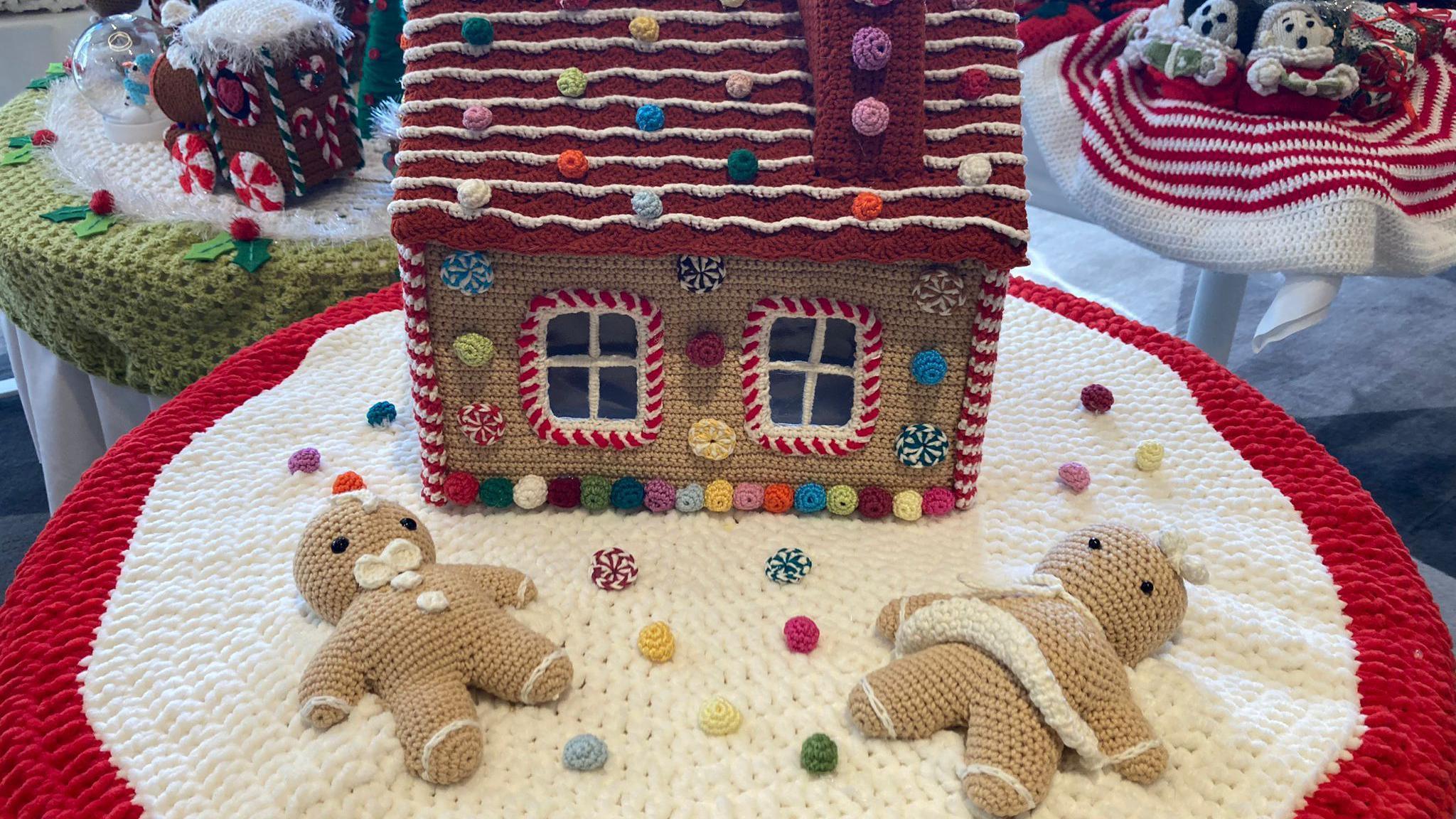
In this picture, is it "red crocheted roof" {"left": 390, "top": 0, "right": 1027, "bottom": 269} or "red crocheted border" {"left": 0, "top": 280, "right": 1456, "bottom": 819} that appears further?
"red crocheted roof" {"left": 390, "top": 0, "right": 1027, "bottom": 269}

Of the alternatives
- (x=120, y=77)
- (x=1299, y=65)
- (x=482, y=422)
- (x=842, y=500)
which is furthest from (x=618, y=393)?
(x=120, y=77)

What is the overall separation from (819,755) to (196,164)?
116 centimetres

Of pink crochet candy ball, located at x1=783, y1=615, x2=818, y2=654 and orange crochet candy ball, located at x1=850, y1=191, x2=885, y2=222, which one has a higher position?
orange crochet candy ball, located at x1=850, y1=191, x2=885, y2=222

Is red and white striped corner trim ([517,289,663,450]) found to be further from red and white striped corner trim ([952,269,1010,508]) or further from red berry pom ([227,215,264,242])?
red berry pom ([227,215,264,242])

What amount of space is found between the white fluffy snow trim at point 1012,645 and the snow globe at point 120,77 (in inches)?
53.6

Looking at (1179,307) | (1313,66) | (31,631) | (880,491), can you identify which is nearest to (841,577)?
(880,491)

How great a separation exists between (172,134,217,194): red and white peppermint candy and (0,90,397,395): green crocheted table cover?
93 millimetres

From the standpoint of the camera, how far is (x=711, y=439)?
104 cm

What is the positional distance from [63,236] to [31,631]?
639mm

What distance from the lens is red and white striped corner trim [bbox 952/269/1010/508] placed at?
96 cm

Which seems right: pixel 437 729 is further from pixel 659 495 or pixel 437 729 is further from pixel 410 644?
pixel 659 495

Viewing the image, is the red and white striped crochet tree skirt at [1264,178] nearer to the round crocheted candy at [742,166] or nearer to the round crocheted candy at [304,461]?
the round crocheted candy at [742,166]

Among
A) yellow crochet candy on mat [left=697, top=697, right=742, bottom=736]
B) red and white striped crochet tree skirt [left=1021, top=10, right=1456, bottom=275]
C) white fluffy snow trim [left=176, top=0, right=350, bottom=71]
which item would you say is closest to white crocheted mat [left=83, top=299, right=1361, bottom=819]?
yellow crochet candy on mat [left=697, top=697, right=742, bottom=736]

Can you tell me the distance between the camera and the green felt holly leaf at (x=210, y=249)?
129 cm
